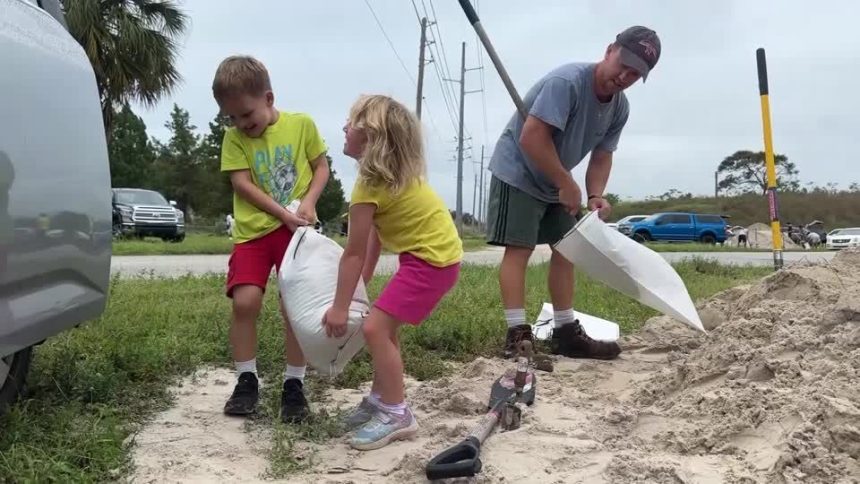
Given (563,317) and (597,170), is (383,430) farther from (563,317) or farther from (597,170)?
(597,170)

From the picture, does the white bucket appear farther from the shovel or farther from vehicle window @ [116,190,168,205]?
vehicle window @ [116,190,168,205]

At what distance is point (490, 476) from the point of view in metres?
2.11

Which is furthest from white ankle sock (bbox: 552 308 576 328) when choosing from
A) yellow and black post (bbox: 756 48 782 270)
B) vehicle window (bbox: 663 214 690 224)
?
vehicle window (bbox: 663 214 690 224)

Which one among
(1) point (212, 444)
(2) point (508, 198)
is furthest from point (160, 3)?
(1) point (212, 444)

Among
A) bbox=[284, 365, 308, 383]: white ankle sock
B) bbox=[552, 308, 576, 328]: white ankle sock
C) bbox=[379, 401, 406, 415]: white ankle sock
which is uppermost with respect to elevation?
bbox=[552, 308, 576, 328]: white ankle sock

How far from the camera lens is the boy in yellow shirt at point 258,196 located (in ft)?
8.95

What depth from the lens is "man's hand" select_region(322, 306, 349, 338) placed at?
250 centimetres

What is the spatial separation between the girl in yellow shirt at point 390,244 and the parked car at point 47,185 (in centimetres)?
78

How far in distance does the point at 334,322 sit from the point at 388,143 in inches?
24.9

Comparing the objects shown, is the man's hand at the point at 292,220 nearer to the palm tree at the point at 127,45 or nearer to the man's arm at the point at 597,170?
the man's arm at the point at 597,170

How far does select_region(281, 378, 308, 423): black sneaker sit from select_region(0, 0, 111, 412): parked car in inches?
30.2

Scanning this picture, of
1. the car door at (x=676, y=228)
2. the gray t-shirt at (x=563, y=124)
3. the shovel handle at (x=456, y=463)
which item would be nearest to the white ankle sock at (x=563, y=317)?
the gray t-shirt at (x=563, y=124)

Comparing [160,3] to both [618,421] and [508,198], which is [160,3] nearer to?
[508,198]

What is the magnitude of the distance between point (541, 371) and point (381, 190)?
4.73ft
